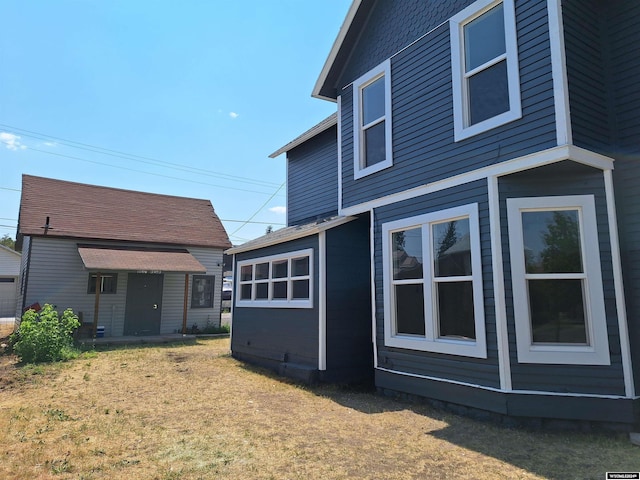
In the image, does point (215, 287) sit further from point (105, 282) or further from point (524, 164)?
point (524, 164)

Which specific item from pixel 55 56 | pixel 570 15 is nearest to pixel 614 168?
pixel 570 15

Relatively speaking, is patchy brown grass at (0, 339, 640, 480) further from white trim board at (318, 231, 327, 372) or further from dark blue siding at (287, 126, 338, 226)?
dark blue siding at (287, 126, 338, 226)

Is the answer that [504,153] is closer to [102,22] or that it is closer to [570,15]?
[570,15]

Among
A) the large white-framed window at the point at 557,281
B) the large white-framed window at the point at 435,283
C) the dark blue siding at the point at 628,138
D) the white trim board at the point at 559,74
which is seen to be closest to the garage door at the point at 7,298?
the large white-framed window at the point at 435,283

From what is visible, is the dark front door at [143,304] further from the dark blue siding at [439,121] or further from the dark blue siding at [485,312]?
the dark blue siding at [485,312]

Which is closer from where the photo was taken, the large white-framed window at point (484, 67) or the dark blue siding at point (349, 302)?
the large white-framed window at point (484, 67)

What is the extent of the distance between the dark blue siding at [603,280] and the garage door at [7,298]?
3284cm

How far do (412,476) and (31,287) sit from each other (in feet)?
49.1

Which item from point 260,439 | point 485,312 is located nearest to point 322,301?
point 485,312

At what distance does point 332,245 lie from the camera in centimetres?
782

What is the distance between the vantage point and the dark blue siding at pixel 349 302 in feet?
25.0

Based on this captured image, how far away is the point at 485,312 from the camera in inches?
203

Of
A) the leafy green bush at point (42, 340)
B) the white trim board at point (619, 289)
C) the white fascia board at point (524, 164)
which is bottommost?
the leafy green bush at point (42, 340)

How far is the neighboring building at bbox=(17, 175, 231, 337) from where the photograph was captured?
14148 mm
